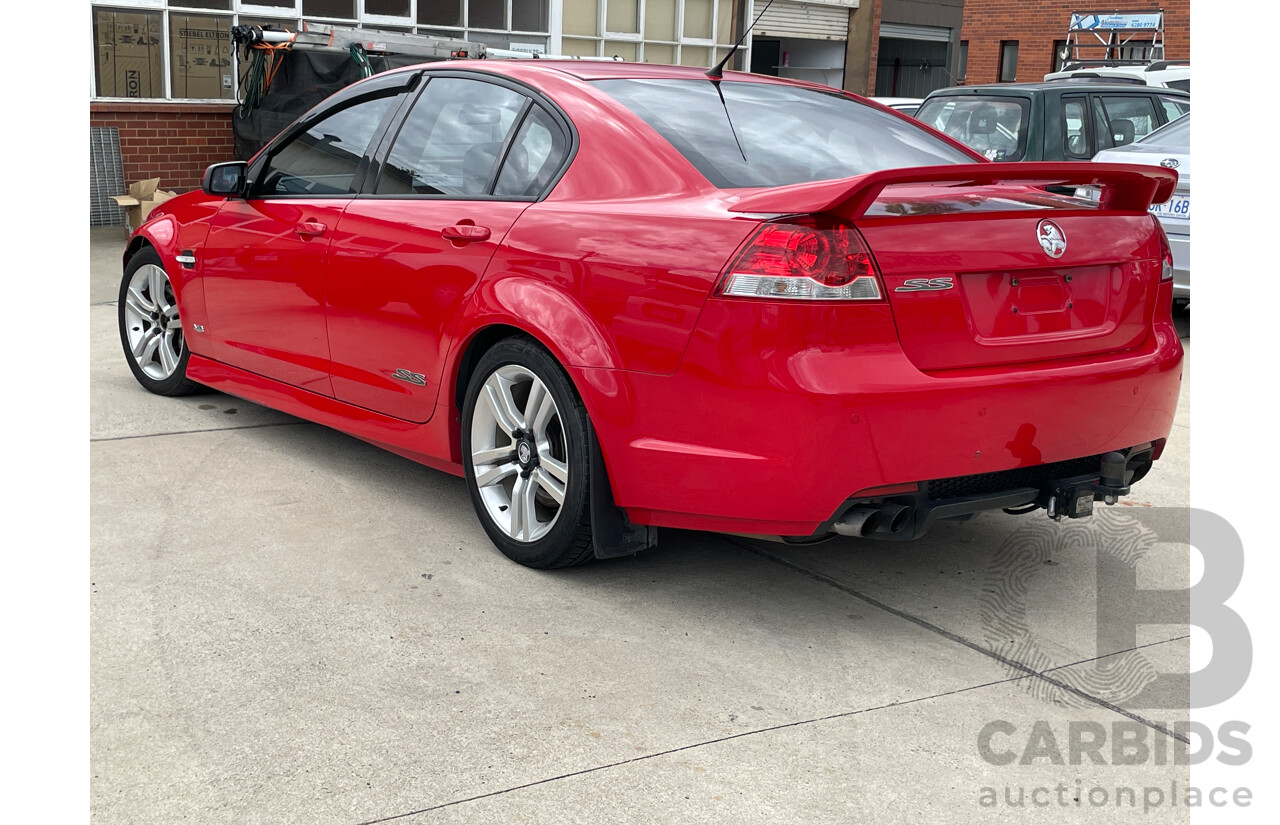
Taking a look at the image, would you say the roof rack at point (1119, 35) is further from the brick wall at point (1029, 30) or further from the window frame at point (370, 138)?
the window frame at point (370, 138)

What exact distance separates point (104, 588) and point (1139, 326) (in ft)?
10.2

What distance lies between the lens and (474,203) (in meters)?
4.08

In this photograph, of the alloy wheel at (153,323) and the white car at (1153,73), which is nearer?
the alloy wheel at (153,323)

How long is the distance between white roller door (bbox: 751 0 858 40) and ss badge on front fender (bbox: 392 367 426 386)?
19.7 m

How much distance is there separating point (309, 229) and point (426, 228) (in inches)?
29.4

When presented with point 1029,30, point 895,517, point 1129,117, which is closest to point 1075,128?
point 1129,117

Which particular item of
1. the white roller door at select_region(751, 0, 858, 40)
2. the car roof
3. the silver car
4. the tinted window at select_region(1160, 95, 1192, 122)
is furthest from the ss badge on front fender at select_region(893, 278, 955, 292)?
the white roller door at select_region(751, 0, 858, 40)

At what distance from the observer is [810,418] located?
10.4 feet

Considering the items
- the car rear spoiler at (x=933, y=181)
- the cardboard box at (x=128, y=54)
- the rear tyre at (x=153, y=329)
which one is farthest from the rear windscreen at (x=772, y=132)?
the cardboard box at (x=128, y=54)

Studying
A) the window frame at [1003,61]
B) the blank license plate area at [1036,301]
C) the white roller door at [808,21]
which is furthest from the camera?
the window frame at [1003,61]

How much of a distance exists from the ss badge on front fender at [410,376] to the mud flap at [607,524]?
86 centimetres

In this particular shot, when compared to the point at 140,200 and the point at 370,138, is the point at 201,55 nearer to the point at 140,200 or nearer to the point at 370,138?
the point at 140,200

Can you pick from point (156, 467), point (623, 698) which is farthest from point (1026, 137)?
point (623, 698)

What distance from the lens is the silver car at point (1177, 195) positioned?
8.00 m
